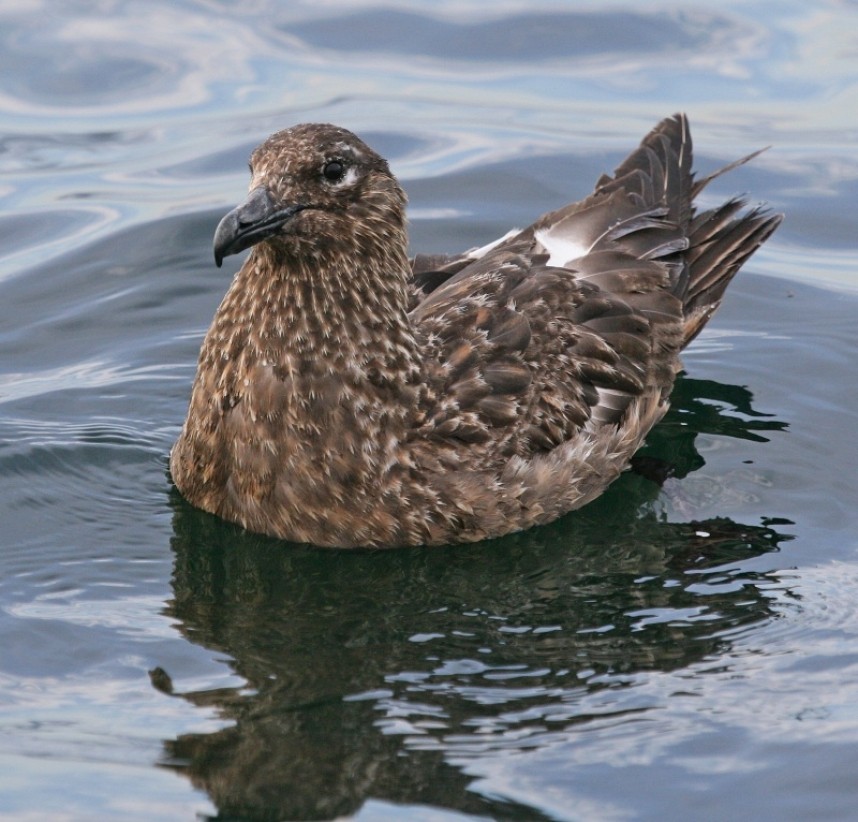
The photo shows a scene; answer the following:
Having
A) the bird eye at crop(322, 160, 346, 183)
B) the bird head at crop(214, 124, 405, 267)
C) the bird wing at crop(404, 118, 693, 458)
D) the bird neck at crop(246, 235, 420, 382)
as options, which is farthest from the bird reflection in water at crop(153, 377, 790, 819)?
the bird eye at crop(322, 160, 346, 183)

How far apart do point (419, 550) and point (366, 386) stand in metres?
0.84

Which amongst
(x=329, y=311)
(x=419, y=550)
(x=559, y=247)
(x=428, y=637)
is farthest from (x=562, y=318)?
(x=428, y=637)

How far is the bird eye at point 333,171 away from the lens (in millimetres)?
7625

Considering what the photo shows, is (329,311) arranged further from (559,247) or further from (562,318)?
(559,247)

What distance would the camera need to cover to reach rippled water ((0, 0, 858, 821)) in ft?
20.9

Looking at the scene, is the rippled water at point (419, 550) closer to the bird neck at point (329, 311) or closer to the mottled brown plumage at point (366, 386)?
the mottled brown plumage at point (366, 386)

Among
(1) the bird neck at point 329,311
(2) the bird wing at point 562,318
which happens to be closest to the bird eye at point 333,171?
(1) the bird neck at point 329,311

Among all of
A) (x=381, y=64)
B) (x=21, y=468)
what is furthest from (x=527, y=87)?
(x=21, y=468)

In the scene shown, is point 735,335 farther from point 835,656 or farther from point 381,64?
point 381,64

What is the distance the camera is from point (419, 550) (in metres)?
7.99

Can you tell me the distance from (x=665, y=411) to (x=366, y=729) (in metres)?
3.67

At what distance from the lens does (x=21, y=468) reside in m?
8.84

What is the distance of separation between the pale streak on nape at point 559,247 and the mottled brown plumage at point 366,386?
0.50m

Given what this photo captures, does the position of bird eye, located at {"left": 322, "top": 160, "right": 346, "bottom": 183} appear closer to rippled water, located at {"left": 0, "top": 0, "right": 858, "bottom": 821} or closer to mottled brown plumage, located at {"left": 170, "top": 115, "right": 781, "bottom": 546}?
mottled brown plumage, located at {"left": 170, "top": 115, "right": 781, "bottom": 546}
